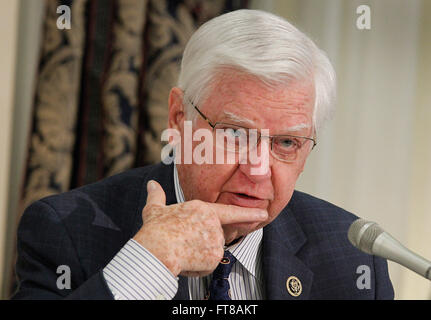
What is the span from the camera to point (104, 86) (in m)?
2.10

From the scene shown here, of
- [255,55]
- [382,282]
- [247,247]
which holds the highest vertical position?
[255,55]

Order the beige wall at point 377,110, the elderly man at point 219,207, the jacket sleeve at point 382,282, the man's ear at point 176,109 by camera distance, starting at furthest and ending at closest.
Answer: the beige wall at point 377,110, the jacket sleeve at point 382,282, the man's ear at point 176,109, the elderly man at point 219,207

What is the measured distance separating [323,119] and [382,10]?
0.67m

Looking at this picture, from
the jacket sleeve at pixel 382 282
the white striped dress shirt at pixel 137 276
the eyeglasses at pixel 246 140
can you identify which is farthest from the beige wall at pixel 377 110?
the white striped dress shirt at pixel 137 276

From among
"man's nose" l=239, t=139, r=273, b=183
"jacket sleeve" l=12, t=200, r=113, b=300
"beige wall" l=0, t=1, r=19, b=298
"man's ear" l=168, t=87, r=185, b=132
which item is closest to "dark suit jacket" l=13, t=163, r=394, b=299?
"jacket sleeve" l=12, t=200, r=113, b=300

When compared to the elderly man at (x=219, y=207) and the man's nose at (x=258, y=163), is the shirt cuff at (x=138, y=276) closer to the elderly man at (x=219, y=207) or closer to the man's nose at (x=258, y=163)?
the elderly man at (x=219, y=207)

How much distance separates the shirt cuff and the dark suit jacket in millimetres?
174

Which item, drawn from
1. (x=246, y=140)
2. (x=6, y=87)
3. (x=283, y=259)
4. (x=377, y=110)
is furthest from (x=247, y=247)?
(x=6, y=87)

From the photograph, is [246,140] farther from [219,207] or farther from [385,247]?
[385,247]

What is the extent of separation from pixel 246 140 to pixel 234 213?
0.16 m

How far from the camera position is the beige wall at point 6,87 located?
1.78 m

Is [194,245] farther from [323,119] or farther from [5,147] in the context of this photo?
[5,147]

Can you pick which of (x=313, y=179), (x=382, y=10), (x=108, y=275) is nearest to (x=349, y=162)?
(x=313, y=179)
